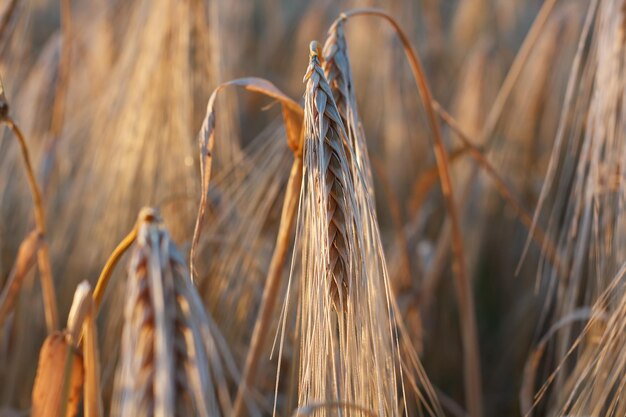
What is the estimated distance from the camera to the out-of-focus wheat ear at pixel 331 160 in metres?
0.51

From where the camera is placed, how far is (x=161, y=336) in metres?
0.37

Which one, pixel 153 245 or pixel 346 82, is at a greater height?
pixel 346 82

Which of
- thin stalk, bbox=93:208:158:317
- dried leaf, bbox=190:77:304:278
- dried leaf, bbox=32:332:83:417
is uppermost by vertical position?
dried leaf, bbox=190:77:304:278

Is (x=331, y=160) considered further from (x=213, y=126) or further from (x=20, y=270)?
(x=20, y=270)

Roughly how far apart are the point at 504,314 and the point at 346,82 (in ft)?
3.07

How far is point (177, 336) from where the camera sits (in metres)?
0.40

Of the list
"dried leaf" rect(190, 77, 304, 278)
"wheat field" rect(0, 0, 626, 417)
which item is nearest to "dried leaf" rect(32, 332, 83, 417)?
"wheat field" rect(0, 0, 626, 417)

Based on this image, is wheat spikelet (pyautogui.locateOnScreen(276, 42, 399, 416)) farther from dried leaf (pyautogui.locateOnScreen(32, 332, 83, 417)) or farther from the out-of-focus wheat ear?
dried leaf (pyautogui.locateOnScreen(32, 332, 83, 417))

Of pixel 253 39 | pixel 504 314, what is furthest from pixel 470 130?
pixel 253 39

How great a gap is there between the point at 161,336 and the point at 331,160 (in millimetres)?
213

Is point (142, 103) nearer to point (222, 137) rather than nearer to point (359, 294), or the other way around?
point (222, 137)

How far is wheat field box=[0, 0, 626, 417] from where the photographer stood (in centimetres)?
51

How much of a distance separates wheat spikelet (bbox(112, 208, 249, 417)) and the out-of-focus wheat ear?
129 mm

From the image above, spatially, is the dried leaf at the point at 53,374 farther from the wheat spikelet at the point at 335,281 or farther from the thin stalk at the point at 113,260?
the wheat spikelet at the point at 335,281
